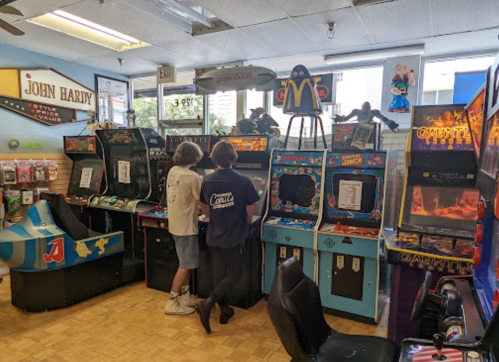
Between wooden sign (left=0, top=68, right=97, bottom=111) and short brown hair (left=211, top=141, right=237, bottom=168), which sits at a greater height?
wooden sign (left=0, top=68, right=97, bottom=111)

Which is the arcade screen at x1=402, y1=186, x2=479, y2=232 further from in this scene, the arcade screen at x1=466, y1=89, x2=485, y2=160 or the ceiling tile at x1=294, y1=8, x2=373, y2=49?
the ceiling tile at x1=294, y1=8, x2=373, y2=49

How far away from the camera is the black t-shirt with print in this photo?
2.86m

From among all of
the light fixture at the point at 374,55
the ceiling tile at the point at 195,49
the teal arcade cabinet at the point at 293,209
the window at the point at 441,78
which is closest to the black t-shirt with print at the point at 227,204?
the teal arcade cabinet at the point at 293,209

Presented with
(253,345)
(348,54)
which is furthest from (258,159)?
(348,54)

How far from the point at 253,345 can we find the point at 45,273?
205 cm

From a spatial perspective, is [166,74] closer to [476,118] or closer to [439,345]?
[476,118]

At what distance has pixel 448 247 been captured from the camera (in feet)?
7.45

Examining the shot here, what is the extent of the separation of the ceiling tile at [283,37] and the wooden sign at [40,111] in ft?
10.8

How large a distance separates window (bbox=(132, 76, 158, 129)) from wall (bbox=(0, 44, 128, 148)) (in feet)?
3.41

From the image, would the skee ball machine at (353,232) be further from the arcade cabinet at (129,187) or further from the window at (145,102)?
the window at (145,102)

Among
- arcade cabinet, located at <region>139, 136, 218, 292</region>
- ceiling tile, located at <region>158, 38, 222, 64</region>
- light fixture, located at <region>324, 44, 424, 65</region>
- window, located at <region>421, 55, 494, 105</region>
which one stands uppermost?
ceiling tile, located at <region>158, 38, 222, 64</region>

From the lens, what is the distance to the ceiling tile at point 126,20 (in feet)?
11.1

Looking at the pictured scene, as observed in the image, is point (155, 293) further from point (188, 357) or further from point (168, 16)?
point (168, 16)

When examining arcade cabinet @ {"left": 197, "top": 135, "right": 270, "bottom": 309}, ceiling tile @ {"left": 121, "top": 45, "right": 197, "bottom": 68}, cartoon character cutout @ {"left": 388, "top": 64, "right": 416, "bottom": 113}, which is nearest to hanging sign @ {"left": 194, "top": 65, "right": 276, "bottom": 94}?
arcade cabinet @ {"left": 197, "top": 135, "right": 270, "bottom": 309}
